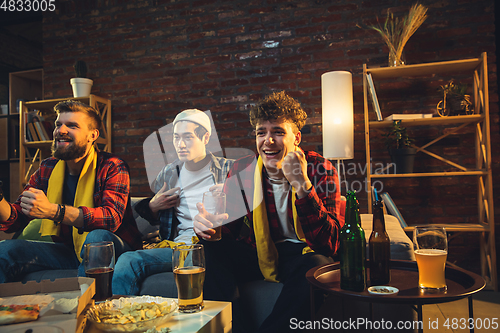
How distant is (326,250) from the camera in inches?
56.6

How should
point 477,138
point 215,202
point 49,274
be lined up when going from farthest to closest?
point 477,138 → point 49,274 → point 215,202

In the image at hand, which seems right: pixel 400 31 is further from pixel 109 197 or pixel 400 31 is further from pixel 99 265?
pixel 99 265

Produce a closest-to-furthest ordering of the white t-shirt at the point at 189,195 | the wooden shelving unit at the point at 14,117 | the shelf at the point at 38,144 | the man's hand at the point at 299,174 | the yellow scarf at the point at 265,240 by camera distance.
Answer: the man's hand at the point at 299,174
the yellow scarf at the point at 265,240
the white t-shirt at the point at 189,195
the shelf at the point at 38,144
the wooden shelving unit at the point at 14,117

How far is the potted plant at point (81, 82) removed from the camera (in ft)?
10.6

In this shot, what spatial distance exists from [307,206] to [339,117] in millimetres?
1366

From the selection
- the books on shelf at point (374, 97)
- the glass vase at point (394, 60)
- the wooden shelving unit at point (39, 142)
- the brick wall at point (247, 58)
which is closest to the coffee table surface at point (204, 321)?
the books on shelf at point (374, 97)

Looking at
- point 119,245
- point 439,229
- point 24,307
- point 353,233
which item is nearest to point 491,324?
point 439,229

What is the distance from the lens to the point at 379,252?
1.05m

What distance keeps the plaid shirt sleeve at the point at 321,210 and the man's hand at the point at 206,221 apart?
303 mm

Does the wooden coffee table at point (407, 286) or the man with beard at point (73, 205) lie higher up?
the man with beard at point (73, 205)

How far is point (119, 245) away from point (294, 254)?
31.7 inches

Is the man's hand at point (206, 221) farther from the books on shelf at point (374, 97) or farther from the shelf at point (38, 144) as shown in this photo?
the shelf at point (38, 144)

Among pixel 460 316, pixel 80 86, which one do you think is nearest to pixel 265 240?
pixel 460 316

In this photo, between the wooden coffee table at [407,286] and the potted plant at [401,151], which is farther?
the potted plant at [401,151]
